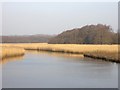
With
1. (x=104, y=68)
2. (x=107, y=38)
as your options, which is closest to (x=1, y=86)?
(x=104, y=68)

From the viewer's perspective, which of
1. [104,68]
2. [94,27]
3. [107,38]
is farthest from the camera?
[94,27]

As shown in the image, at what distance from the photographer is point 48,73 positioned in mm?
15062

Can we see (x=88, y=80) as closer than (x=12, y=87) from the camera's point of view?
No

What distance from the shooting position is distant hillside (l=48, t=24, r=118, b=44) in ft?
151

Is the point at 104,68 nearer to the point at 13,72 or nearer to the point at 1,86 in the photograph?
the point at 13,72

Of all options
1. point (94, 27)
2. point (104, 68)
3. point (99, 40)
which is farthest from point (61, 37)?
point (104, 68)

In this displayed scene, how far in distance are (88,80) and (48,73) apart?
2.77 meters

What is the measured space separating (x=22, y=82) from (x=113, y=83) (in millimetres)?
3127

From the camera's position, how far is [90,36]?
50.4 m

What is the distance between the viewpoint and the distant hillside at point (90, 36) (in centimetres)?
4617

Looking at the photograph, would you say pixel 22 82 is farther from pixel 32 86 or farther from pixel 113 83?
pixel 113 83

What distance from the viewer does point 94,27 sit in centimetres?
5344

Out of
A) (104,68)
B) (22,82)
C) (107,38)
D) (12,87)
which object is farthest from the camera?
(107,38)

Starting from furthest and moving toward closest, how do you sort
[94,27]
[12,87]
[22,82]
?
1. [94,27]
2. [22,82]
3. [12,87]
